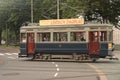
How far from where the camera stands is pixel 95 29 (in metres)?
A: 33.0

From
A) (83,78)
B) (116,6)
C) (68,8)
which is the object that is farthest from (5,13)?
(83,78)

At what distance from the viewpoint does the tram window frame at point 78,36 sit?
110ft

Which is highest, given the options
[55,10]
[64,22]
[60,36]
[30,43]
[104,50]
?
[55,10]

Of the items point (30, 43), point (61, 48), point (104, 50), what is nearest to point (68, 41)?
point (61, 48)

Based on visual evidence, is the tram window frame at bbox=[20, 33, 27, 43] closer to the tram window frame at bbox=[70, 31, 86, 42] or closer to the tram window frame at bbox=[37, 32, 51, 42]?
the tram window frame at bbox=[37, 32, 51, 42]

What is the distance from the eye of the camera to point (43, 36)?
3538 cm

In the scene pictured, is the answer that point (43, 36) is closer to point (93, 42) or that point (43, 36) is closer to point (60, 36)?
point (60, 36)

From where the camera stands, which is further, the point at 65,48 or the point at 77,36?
the point at 65,48

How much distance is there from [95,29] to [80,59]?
2683mm

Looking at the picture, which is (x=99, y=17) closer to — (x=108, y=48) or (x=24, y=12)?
(x=24, y=12)

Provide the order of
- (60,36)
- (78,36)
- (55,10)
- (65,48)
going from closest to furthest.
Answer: (78,36) < (65,48) < (60,36) < (55,10)

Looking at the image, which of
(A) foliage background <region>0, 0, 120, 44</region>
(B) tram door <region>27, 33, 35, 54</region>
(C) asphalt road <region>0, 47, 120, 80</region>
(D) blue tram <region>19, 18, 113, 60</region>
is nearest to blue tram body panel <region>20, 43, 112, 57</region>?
(D) blue tram <region>19, 18, 113, 60</region>

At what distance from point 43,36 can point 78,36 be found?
127 inches

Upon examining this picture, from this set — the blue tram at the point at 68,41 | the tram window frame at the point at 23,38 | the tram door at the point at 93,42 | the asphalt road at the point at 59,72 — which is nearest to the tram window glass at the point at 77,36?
the blue tram at the point at 68,41
